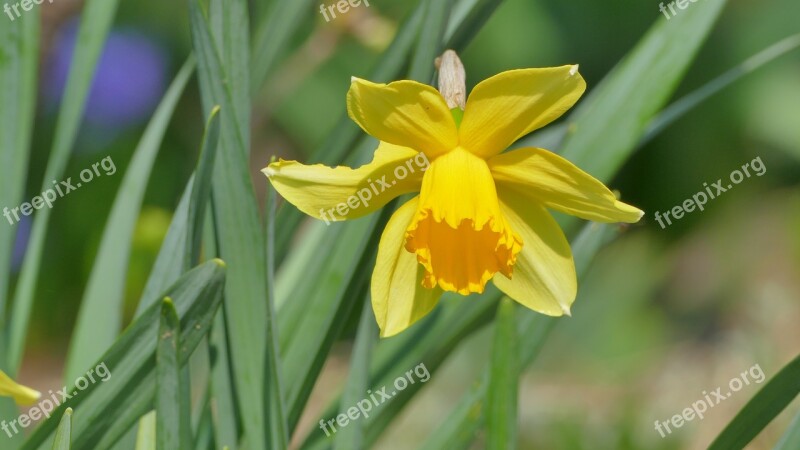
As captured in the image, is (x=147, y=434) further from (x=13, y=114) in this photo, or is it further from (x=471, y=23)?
(x=471, y=23)

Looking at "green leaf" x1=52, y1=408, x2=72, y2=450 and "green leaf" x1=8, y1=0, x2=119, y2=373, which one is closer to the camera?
"green leaf" x1=52, y1=408, x2=72, y2=450

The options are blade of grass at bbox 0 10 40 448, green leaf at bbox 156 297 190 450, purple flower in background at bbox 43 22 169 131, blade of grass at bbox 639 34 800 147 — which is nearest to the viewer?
green leaf at bbox 156 297 190 450

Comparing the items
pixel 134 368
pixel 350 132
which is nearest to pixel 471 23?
pixel 350 132

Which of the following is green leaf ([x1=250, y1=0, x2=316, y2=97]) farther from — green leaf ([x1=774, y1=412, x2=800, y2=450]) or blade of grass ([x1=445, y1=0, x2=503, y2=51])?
green leaf ([x1=774, y1=412, x2=800, y2=450])

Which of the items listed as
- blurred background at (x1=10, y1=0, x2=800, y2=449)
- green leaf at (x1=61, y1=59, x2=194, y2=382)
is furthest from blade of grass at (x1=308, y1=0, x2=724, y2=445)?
blurred background at (x1=10, y1=0, x2=800, y2=449)

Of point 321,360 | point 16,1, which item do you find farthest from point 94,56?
point 321,360

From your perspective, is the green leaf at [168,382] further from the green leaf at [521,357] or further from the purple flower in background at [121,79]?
the purple flower in background at [121,79]

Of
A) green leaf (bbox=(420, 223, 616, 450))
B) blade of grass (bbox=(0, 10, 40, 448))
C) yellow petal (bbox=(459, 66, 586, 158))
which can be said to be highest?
blade of grass (bbox=(0, 10, 40, 448))

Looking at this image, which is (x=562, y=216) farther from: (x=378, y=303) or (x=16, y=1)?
(x=16, y=1)
